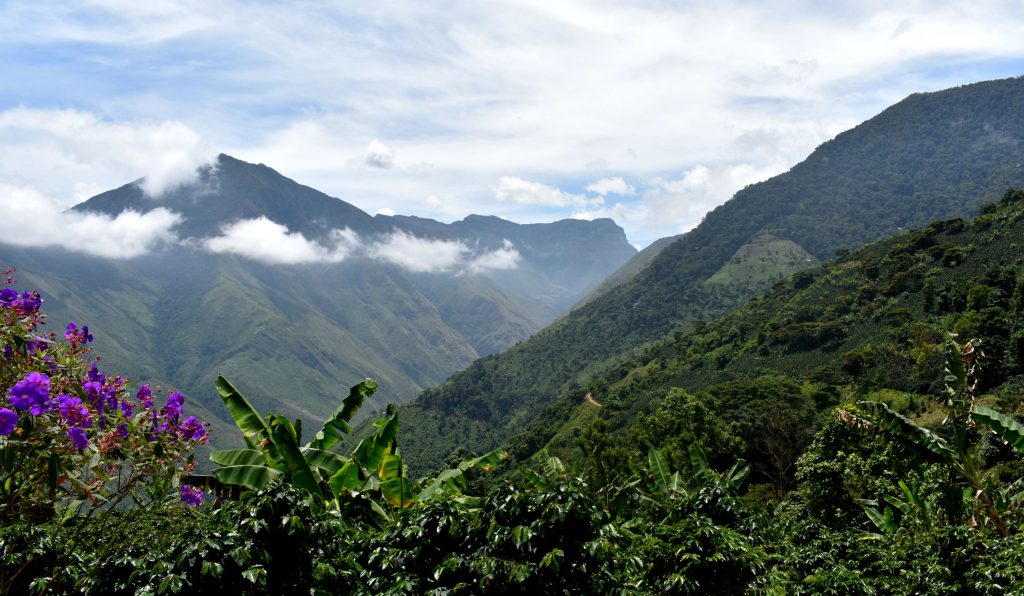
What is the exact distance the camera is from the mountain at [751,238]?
4914 inches

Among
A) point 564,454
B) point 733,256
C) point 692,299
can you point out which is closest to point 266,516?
point 564,454

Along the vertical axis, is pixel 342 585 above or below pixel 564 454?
above

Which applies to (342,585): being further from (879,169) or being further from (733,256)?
(879,169)

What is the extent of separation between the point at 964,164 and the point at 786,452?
183m

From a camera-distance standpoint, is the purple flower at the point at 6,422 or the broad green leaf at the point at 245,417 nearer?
the purple flower at the point at 6,422

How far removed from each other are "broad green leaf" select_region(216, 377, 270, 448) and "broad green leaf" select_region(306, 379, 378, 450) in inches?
31.2

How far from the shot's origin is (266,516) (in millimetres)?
5301

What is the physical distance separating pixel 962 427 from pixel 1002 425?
64 centimetres

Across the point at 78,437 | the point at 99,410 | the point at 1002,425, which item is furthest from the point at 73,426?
the point at 1002,425

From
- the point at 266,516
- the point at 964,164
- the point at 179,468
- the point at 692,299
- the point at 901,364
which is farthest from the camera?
the point at 964,164

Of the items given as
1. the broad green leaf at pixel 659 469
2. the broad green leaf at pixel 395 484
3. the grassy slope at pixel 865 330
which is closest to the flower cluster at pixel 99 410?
the broad green leaf at pixel 395 484

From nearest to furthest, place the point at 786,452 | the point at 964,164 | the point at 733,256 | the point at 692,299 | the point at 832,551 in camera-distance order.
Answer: the point at 832,551, the point at 786,452, the point at 692,299, the point at 733,256, the point at 964,164

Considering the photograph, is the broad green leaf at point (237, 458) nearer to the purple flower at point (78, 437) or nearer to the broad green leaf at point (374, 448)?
the broad green leaf at point (374, 448)

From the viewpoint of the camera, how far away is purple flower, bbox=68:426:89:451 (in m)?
4.38
